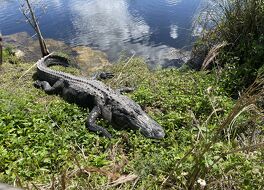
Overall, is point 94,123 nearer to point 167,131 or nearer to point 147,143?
point 147,143

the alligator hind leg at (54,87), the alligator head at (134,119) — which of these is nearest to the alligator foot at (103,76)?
the alligator hind leg at (54,87)

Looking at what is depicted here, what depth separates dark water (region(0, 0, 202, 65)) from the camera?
46.5 feet

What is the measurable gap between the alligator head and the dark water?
21.1ft

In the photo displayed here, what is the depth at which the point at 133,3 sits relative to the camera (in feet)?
67.0

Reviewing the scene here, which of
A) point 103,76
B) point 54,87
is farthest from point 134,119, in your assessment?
point 103,76

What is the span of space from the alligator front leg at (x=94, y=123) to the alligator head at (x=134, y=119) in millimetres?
288

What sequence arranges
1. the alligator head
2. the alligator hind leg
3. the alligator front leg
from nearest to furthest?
the alligator head → the alligator front leg → the alligator hind leg

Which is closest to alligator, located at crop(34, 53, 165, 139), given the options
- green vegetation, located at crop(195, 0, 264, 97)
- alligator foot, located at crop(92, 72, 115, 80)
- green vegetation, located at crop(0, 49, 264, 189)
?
green vegetation, located at crop(0, 49, 264, 189)

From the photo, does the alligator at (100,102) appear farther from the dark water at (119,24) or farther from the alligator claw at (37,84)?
the dark water at (119,24)

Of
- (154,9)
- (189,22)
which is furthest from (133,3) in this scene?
(189,22)

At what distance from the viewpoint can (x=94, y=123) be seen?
5.88m

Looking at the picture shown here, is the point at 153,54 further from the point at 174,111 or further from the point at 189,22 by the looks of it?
the point at 174,111

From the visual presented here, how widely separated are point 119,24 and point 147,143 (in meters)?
A: 12.7

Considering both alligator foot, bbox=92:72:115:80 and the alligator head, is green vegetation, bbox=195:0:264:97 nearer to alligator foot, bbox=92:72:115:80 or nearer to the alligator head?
the alligator head
